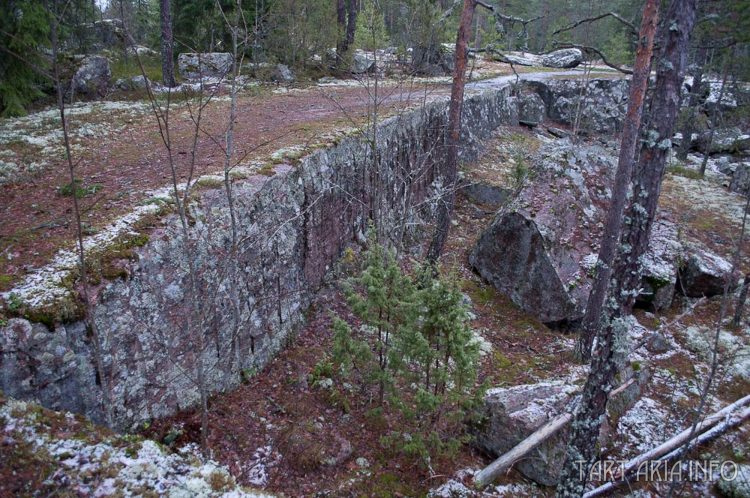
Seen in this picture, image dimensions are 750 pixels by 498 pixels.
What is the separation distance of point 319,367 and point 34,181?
194 inches

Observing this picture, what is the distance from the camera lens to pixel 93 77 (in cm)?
1384

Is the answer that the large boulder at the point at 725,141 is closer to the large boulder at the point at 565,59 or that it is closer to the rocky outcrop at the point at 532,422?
the large boulder at the point at 565,59

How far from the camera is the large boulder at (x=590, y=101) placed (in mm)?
25031

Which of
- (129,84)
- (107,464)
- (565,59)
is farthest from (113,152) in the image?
(565,59)

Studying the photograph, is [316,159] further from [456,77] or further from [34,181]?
[34,181]

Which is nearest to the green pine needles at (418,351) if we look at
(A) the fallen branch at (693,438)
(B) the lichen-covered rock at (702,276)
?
(A) the fallen branch at (693,438)

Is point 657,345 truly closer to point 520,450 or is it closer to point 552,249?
point 552,249

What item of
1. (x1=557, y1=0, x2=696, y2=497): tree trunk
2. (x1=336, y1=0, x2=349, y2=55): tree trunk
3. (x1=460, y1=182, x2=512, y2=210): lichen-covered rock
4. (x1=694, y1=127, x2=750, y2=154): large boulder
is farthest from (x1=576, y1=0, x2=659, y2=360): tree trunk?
(x1=694, y1=127, x2=750, y2=154): large boulder

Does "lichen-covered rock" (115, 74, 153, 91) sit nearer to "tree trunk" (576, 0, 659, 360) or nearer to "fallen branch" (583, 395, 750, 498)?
"tree trunk" (576, 0, 659, 360)

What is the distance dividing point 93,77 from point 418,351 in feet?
44.4

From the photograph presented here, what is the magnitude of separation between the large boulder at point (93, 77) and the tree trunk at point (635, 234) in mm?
14126

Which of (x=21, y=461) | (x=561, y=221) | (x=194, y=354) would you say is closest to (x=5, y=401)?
(x=21, y=461)

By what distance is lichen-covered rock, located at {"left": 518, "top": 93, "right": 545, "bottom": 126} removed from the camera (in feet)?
76.3

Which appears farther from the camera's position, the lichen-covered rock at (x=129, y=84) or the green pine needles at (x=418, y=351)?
the lichen-covered rock at (x=129, y=84)
